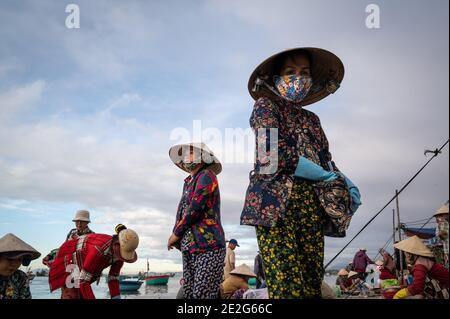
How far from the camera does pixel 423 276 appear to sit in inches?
205

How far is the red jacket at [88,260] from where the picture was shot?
363 centimetres

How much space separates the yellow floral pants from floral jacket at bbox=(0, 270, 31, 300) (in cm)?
291

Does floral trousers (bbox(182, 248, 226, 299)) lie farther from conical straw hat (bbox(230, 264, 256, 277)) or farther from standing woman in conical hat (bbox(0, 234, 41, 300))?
conical straw hat (bbox(230, 264, 256, 277))

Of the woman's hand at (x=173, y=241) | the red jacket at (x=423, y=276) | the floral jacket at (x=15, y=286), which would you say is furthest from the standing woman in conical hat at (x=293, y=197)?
the red jacket at (x=423, y=276)

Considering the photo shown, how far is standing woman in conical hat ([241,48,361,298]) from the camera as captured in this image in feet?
7.16

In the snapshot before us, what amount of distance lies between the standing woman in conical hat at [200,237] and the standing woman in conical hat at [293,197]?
45.2 inches

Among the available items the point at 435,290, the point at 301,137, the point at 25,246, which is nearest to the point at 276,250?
the point at 301,137

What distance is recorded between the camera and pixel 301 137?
2.52 m

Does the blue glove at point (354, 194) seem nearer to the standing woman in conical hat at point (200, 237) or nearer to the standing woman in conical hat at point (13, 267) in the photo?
the standing woman in conical hat at point (200, 237)

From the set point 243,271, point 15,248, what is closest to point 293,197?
point 15,248

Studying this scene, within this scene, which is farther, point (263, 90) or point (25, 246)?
point (25, 246)
